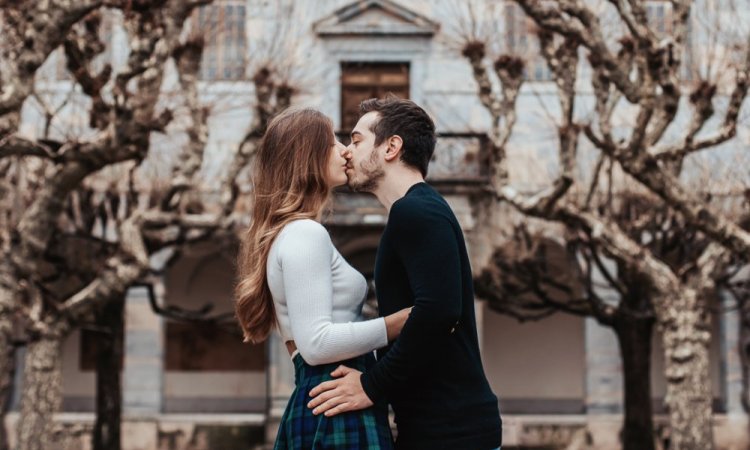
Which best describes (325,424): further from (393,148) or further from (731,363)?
(731,363)

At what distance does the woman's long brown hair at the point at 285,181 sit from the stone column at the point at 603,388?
17.6 metres

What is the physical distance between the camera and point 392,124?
11.9ft

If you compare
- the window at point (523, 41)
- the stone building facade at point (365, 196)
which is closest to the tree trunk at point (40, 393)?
the window at point (523, 41)

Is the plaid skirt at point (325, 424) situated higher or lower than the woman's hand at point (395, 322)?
lower

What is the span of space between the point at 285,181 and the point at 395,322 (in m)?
0.58

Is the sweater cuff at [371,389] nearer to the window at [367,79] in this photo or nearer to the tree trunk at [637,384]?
the tree trunk at [637,384]

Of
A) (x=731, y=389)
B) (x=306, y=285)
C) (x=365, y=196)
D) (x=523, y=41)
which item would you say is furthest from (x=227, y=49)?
(x=306, y=285)

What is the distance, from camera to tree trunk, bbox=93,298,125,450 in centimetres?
1634

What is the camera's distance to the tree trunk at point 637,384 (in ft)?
52.6

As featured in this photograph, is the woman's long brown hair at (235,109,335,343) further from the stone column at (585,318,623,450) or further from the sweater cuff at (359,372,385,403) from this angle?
the stone column at (585,318,623,450)

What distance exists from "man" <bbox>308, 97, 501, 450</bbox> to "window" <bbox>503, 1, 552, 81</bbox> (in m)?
11.5

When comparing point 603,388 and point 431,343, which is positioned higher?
point 431,343

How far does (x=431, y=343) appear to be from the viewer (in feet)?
11.1

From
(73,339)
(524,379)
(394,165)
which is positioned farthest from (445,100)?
(394,165)
